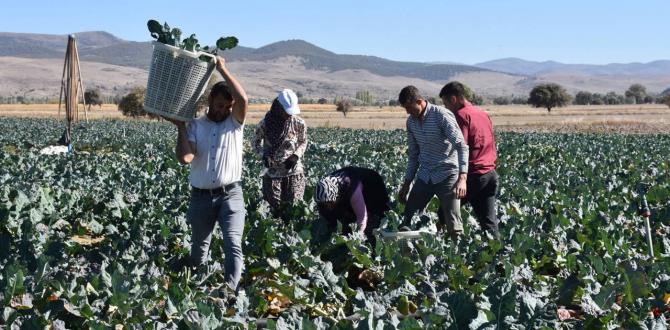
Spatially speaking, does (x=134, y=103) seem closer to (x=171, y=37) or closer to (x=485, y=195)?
(x=485, y=195)

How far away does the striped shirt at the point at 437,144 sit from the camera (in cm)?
615

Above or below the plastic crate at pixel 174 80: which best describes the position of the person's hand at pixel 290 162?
below

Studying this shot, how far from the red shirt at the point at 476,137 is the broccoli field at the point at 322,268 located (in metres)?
0.57

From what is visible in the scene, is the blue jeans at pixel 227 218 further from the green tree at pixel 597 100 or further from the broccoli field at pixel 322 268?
the green tree at pixel 597 100

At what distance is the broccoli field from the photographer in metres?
3.97

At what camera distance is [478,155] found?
6.63 m

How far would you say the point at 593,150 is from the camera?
19781 millimetres

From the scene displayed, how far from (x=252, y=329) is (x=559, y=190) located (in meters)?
7.67

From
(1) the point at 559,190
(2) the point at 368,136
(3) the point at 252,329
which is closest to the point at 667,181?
(1) the point at 559,190

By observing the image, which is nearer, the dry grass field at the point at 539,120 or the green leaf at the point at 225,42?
the green leaf at the point at 225,42

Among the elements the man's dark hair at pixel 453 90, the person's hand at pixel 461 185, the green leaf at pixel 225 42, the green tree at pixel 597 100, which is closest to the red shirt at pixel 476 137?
the man's dark hair at pixel 453 90

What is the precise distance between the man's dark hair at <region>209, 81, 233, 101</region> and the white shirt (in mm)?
145

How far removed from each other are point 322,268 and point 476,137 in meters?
2.18

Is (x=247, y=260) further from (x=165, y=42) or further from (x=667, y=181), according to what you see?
(x=667, y=181)
